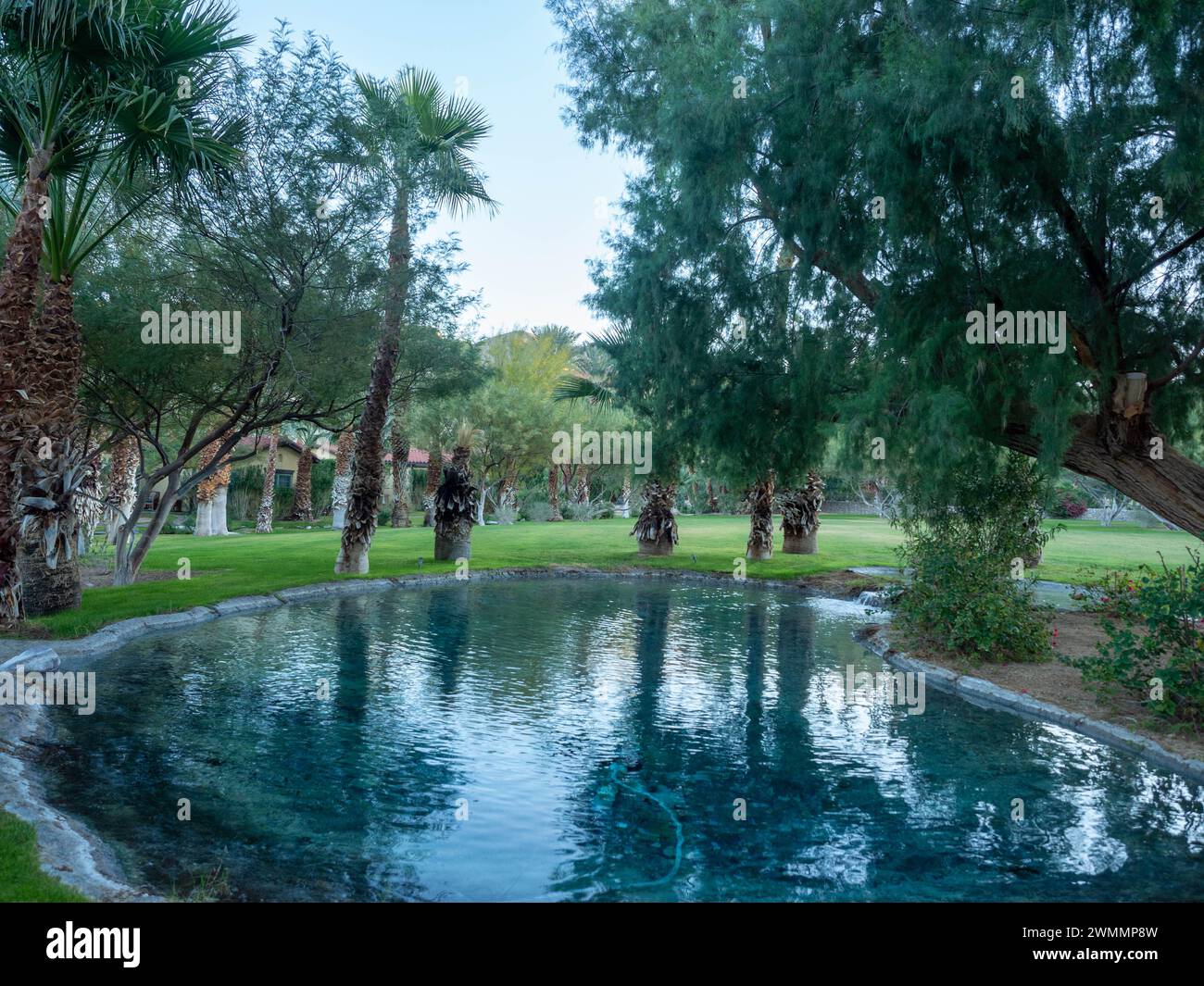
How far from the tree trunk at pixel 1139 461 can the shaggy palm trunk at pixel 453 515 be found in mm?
16191

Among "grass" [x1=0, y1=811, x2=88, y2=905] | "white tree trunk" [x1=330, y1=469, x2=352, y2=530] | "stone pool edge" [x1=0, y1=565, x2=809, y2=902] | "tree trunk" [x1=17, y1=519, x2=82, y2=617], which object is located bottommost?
"stone pool edge" [x1=0, y1=565, x2=809, y2=902]

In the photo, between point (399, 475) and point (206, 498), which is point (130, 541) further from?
point (399, 475)

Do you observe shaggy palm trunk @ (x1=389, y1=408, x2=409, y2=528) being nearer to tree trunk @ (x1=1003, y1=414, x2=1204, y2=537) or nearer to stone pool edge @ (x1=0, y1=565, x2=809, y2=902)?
stone pool edge @ (x1=0, y1=565, x2=809, y2=902)

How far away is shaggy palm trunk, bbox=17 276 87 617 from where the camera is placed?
39.4 ft

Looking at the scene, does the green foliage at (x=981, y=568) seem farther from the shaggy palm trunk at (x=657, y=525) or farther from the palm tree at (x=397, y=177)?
the shaggy palm trunk at (x=657, y=525)

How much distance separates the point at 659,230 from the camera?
15039 mm

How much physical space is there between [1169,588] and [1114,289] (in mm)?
4389

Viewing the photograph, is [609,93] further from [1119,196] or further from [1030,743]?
[1030,743]

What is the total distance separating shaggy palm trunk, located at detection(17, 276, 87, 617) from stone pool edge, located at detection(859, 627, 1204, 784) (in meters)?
13.3

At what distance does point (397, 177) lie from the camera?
53.1 feet

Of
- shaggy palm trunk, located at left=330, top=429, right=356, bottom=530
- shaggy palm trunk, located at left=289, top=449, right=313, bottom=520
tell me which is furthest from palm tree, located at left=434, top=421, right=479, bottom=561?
shaggy palm trunk, located at left=289, top=449, right=313, bottom=520

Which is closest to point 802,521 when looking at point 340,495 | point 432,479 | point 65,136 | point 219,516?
point 432,479

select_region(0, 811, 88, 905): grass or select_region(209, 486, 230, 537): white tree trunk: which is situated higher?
select_region(209, 486, 230, 537): white tree trunk
